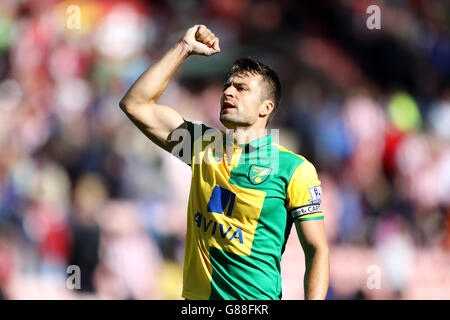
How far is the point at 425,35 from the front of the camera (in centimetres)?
1023

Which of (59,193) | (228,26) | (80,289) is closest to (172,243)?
(80,289)

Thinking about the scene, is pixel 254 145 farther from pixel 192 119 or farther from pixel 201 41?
pixel 192 119

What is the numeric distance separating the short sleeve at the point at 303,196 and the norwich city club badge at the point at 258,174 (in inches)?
5.9

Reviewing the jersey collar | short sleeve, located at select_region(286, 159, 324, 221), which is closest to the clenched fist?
the jersey collar

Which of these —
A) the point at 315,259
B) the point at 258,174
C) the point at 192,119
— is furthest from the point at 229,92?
the point at 192,119

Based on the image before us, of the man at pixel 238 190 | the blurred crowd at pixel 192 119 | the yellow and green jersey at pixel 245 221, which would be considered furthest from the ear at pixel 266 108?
the blurred crowd at pixel 192 119

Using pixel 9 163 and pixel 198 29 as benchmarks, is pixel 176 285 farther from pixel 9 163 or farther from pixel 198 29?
pixel 198 29

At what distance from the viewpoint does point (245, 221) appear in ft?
11.9

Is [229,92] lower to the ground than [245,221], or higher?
higher

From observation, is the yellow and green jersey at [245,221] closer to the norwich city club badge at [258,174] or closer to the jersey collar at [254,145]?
the norwich city club badge at [258,174]

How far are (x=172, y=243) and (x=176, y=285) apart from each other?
51cm

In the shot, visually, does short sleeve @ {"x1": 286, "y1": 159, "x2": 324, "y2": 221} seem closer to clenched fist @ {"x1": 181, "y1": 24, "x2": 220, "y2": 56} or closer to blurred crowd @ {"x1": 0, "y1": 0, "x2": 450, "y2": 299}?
clenched fist @ {"x1": 181, "y1": 24, "x2": 220, "y2": 56}

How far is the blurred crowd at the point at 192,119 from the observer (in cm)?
772

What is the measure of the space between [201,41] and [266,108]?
1.84ft
